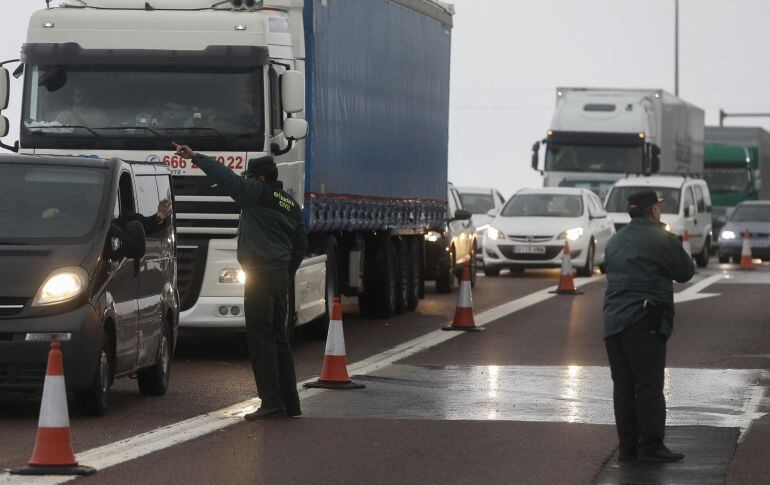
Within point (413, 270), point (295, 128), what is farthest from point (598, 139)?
point (295, 128)

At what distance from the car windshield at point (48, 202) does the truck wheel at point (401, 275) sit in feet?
34.7

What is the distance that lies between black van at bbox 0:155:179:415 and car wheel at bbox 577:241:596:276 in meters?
20.4

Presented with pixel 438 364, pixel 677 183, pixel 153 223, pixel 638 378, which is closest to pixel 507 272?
pixel 677 183

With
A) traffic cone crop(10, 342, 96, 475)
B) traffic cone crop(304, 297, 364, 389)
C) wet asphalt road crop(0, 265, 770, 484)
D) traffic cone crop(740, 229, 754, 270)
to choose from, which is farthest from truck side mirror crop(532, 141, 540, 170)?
traffic cone crop(10, 342, 96, 475)

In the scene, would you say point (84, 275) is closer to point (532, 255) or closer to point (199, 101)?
point (199, 101)

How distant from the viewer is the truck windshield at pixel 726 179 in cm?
5872

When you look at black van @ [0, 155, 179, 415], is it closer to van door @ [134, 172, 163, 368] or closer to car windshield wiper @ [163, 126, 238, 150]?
van door @ [134, 172, 163, 368]

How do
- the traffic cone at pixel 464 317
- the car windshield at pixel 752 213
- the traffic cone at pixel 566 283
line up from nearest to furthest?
the traffic cone at pixel 464 317 < the traffic cone at pixel 566 283 < the car windshield at pixel 752 213

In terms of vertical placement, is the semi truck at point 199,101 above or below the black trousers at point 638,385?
above

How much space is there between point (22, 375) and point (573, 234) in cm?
2280

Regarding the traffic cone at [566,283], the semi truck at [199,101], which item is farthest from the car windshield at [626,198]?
the semi truck at [199,101]

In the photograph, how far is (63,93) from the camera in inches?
679

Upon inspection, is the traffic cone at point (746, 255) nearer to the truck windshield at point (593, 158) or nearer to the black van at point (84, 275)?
the truck windshield at point (593, 158)

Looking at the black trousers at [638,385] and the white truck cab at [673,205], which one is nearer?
the black trousers at [638,385]
